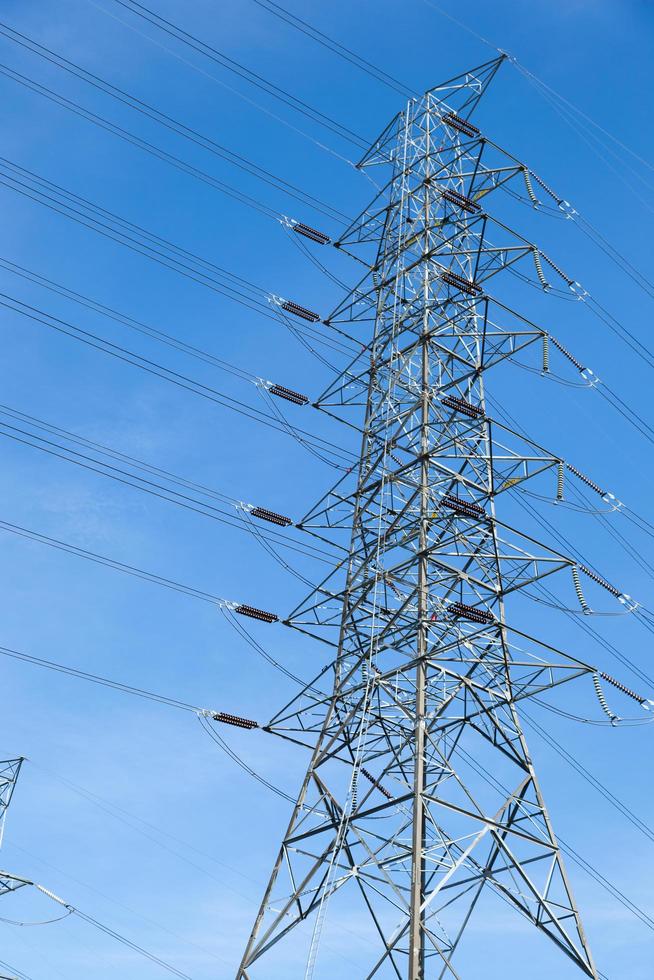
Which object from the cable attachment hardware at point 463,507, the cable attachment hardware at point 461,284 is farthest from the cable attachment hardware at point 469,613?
the cable attachment hardware at point 461,284

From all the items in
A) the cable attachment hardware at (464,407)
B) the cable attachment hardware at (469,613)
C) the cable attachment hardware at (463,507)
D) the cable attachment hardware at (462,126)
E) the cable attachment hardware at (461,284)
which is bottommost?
the cable attachment hardware at (469,613)

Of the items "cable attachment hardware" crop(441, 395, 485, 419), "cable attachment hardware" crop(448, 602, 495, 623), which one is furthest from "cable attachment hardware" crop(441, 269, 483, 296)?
"cable attachment hardware" crop(448, 602, 495, 623)

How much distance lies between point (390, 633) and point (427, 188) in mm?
14546

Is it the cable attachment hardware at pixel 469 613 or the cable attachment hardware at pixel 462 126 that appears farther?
the cable attachment hardware at pixel 462 126

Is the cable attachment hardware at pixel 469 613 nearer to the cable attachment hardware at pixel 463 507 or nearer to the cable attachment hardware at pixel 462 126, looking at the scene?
the cable attachment hardware at pixel 463 507

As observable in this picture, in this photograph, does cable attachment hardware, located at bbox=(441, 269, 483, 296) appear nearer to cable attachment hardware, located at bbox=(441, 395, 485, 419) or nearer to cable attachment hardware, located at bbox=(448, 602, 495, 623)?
cable attachment hardware, located at bbox=(441, 395, 485, 419)

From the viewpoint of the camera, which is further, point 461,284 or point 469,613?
point 461,284

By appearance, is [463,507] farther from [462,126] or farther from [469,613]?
[462,126]

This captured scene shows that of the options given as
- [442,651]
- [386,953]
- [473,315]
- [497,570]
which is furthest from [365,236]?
[386,953]

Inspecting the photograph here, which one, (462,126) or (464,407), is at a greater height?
(462,126)

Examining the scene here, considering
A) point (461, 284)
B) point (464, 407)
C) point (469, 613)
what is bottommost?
point (469, 613)

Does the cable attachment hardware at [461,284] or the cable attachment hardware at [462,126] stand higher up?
the cable attachment hardware at [462,126]

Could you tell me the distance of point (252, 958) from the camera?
22734 millimetres

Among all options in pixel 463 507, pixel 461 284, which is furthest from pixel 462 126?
pixel 463 507
